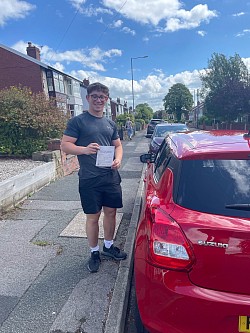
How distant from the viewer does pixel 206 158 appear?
6.33 ft

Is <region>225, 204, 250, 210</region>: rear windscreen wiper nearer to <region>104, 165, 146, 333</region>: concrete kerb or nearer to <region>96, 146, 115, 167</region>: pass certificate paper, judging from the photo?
<region>104, 165, 146, 333</region>: concrete kerb

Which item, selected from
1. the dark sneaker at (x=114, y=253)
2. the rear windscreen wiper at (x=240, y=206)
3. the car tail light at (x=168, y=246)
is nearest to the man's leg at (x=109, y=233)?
the dark sneaker at (x=114, y=253)

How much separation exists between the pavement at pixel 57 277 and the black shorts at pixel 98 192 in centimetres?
69

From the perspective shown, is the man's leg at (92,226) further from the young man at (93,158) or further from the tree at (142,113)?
the tree at (142,113)

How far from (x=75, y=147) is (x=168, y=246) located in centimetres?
148

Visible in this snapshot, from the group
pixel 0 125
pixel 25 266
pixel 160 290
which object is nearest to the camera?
pixel 160 290

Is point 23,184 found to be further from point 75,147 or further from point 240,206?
point 240,206

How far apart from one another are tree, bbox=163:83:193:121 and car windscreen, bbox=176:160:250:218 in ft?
244

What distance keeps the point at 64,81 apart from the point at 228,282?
34115 millimetres

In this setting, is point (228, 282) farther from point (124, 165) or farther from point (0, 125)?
point (124, 165)

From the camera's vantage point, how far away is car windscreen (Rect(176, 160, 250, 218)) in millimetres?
1695

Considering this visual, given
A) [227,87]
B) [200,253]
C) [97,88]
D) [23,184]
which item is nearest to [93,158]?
[97,88]

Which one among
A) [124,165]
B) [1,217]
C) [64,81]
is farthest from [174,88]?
[1,217]

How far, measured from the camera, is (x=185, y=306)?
160 centimetres
